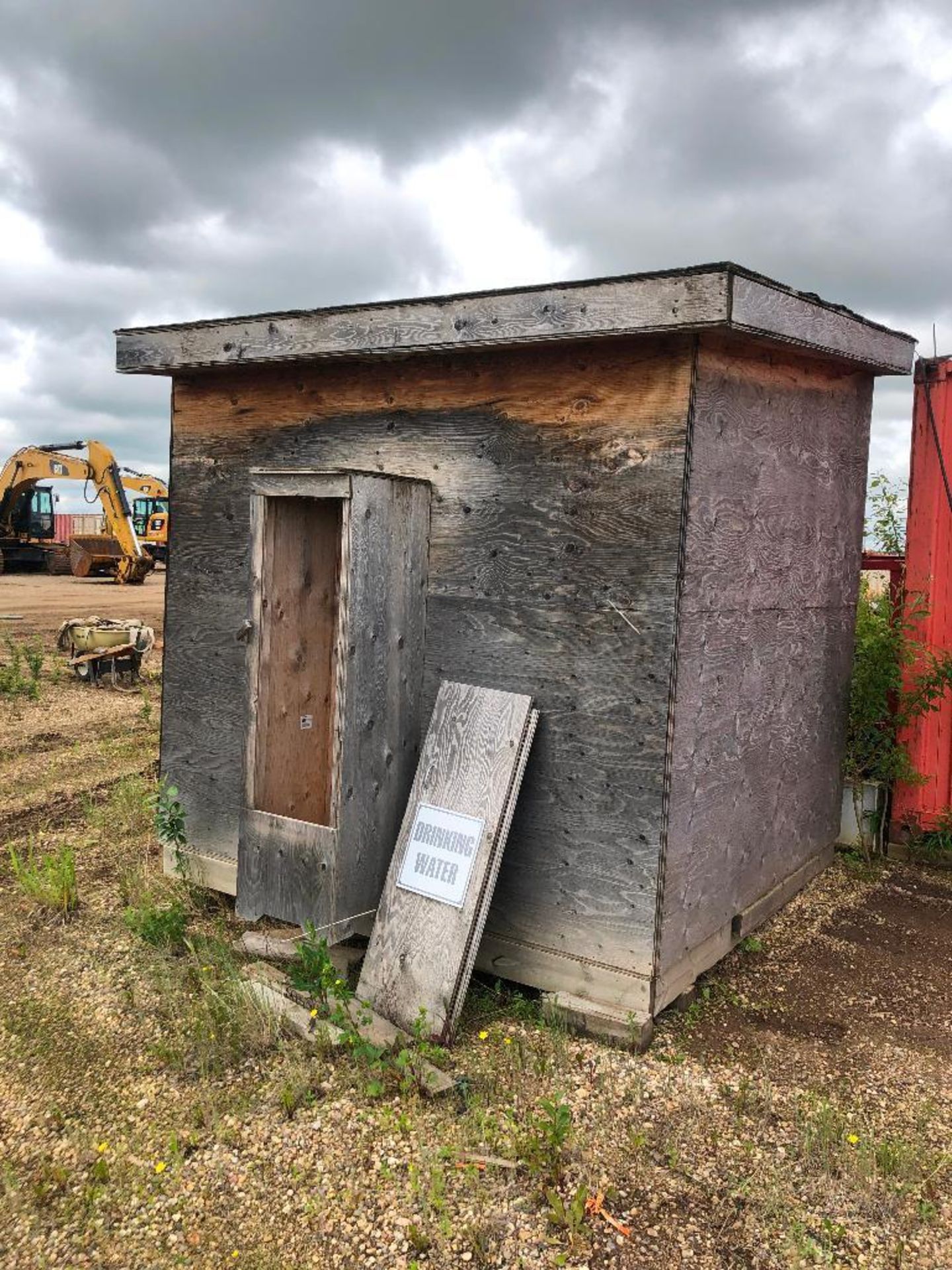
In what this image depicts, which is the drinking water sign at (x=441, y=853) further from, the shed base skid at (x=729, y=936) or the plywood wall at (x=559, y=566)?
the shed base skid at (x=729, y=936)

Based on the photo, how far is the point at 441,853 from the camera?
3867mm

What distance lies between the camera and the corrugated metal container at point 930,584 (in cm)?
599

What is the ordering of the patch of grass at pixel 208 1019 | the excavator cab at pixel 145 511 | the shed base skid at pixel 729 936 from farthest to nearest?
1. the excavator cab at pixel 145 511
2. the shed base skid at pixel 729 936
3. the patch of grass at pixel 208 1019

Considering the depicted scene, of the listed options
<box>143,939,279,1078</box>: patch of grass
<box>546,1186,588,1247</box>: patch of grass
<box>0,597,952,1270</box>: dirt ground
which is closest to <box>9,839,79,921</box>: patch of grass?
<box>0,597,952,1270</box>: dirt ground

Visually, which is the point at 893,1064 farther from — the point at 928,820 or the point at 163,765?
the point at 163,765

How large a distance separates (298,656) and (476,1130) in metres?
2.29

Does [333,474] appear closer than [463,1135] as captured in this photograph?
No

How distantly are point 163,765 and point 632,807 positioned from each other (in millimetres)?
2793

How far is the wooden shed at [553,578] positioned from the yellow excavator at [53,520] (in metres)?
19.3

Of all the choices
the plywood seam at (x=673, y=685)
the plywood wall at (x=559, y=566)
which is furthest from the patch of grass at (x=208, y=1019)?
the plywood seam at (x=673, y=685)

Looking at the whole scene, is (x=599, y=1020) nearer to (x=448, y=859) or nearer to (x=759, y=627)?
(x=448, y=859)

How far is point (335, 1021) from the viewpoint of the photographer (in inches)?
140

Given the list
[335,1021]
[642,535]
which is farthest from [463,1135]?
[642,535]

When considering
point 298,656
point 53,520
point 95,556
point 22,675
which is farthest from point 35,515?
point 298,656
